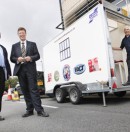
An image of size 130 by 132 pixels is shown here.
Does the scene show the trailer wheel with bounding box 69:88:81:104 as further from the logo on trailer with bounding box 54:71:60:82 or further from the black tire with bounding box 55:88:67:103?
A: the logo on trailer with bounding box 54:71:60:82

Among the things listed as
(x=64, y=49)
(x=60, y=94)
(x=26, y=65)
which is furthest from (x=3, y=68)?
(x=60, y=94)

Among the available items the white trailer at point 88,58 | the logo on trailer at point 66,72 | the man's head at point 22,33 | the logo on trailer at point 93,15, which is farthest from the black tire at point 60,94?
the man's head at point 22,33

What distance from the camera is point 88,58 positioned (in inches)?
279

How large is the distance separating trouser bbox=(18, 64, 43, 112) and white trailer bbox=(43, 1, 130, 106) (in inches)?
80.4

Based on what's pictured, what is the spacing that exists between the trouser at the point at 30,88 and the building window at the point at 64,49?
110 inches

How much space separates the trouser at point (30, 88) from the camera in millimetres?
5197

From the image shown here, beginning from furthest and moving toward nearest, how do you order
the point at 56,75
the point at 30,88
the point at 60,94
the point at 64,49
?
1. the point at 56,75
2. the point at 60,94
3. the point at 64,49
4. the point at 30,88

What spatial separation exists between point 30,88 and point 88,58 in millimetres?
2393

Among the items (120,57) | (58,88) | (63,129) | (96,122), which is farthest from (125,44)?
(63,129)

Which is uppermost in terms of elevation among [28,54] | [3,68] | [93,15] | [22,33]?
[93,15]

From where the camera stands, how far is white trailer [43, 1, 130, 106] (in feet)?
21.4

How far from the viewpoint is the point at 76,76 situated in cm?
765

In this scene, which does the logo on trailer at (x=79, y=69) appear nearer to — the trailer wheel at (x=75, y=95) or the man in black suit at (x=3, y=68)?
the trailer wheel at (x=75, y=95)

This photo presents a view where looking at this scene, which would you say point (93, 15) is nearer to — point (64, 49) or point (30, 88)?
point (64, 49)
